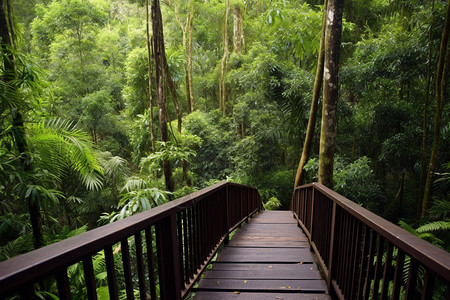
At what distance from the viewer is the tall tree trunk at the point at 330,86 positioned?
177 inches

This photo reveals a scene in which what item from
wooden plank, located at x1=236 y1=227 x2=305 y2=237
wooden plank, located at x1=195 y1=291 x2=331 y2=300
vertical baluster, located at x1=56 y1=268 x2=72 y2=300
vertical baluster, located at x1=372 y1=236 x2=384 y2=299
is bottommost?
wooden plank, located at x1=236 y1=227 x2=305 y2=237

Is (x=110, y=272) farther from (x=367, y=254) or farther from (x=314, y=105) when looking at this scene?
(x=314, y=105)

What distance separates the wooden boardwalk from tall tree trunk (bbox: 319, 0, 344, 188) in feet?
4.96

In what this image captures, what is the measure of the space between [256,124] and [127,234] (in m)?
9.84

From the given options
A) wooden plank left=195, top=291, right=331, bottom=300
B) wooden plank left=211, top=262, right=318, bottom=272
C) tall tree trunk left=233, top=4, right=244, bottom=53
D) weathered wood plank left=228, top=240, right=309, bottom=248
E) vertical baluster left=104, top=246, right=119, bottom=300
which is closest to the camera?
vertical baluster left=104, top=246, right=119, bottom=300

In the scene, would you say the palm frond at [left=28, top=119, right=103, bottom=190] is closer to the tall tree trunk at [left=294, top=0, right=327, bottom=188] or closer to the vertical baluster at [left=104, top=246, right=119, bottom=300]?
the vertical baluster at [left=104, top=246, right=119, bottom=300]

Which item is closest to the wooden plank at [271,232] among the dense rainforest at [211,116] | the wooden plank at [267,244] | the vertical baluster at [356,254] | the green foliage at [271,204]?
the wooden plank at [267,244]

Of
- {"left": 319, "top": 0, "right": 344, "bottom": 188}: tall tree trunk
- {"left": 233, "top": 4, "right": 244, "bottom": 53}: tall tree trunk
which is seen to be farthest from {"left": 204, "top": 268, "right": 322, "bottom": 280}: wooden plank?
{"left": 233, "top": 4, "right": 244, "bottom": 53}: tall tree trunk

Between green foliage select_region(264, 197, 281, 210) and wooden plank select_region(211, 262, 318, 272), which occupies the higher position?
wooden plank select_region(211, 262, 318, 272)

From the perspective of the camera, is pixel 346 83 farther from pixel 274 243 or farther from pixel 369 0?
pixel 274 243

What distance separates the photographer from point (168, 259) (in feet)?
5.94

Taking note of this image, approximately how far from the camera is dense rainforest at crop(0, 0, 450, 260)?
336 centimetres

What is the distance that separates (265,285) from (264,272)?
11.1 inches

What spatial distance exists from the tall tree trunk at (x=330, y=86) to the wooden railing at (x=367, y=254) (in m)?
1.53
